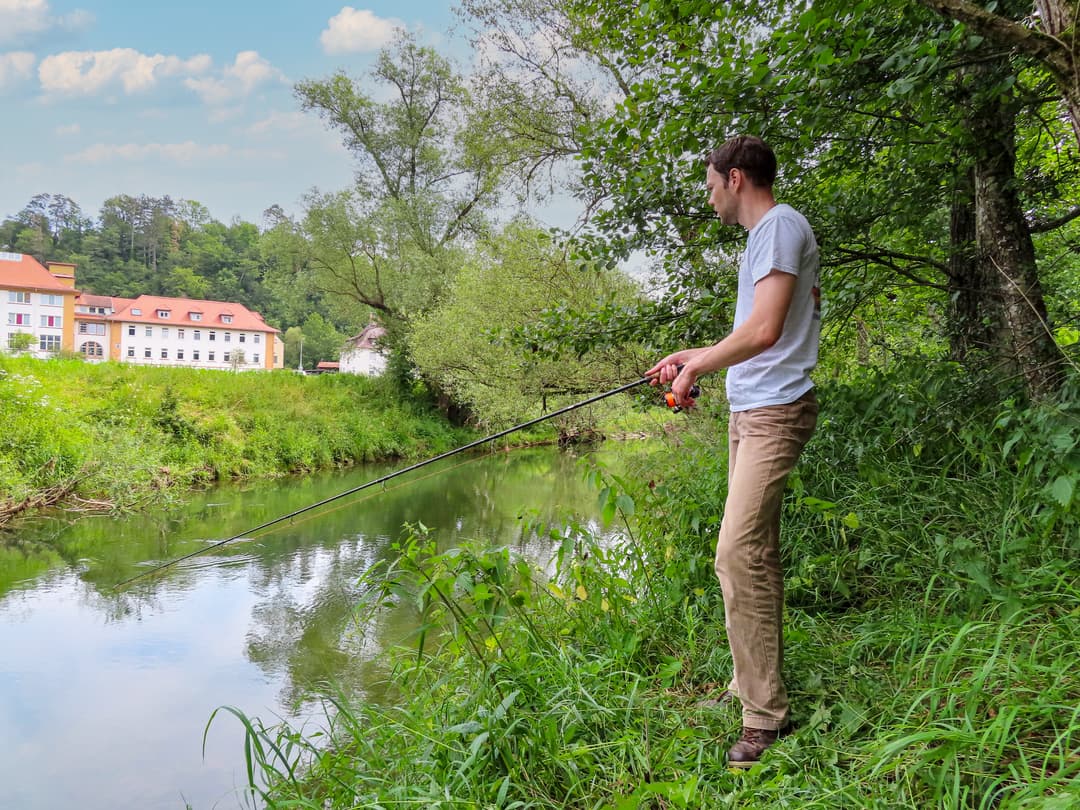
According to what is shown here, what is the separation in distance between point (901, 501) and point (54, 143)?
8970cm

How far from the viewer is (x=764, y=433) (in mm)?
1837

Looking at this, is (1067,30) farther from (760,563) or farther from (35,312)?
(35,312)

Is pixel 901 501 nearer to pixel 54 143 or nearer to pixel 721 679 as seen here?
pixel 721 679

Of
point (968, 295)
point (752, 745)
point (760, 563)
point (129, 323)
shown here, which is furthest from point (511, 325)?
point (129, 323)

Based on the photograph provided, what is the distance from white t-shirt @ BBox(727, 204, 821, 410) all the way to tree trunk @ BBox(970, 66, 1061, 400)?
5.31 feet

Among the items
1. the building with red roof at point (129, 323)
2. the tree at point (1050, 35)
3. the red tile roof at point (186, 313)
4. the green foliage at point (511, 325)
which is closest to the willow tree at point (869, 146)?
the tree at point (1050, 35)

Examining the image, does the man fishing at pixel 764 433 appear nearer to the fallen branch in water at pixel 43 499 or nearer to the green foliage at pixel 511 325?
the green foliage at pixel 511 325

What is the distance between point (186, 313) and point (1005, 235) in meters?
64.7

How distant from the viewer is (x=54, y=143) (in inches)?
2739

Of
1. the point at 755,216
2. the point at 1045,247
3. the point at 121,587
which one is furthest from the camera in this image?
the point at 121,587

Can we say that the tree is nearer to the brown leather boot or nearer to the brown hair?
the brown hair

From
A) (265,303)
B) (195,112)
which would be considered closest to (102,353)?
(265,303)

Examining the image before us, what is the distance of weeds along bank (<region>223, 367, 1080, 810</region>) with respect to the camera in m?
1.53

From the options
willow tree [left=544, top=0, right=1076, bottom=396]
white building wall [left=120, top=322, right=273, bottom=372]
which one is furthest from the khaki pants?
white building wall [left=120, top=322, right=273, bottom=372]
